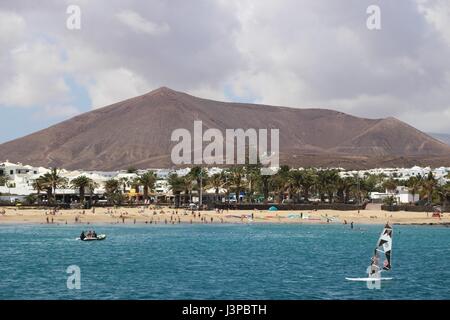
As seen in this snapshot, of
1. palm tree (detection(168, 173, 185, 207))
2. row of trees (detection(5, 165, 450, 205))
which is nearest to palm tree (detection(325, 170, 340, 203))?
row of trees (detection(5, 165, 450, 205))

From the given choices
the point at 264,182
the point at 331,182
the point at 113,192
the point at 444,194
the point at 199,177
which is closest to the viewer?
Answer: the point at 444,194

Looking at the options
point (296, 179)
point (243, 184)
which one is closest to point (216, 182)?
point (243, 184)

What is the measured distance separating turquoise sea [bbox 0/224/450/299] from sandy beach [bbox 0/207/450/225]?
15.6 meters

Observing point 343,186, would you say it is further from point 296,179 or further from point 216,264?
point 216,264

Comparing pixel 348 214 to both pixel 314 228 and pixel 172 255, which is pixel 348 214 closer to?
pixel 314 228

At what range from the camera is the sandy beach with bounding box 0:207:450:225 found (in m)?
139

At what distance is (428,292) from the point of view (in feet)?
180

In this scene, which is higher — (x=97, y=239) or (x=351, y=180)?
(x=351, y=180)

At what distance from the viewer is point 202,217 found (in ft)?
468

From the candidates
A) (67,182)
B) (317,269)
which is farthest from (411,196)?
(317,269)

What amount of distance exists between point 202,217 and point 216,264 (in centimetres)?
7097

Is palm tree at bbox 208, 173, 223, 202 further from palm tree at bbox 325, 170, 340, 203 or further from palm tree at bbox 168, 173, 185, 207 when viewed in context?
palm tree at bbox 325, 170, 340, 203

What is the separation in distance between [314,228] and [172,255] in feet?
182
